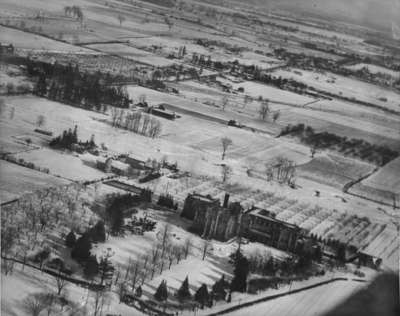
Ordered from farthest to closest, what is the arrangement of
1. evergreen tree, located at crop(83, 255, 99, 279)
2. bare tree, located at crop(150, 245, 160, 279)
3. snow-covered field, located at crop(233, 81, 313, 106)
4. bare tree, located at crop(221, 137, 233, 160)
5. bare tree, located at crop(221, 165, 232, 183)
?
snow-covered field, located at crop(233, 81, 313, 106)
bare tree, located at crop(221, 137, 233, 160)
bare tree, located at crop(221, 165, 232, 183)
bare tree, located at crop(150, 245, 160, 279)
evergreen tree, located at crop(83, 255, 99, 279)

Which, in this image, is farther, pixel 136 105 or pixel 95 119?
pixel 136 105

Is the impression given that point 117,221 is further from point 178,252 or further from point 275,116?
point 275,116

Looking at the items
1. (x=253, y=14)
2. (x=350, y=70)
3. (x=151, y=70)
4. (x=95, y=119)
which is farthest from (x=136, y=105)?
(x=253, y=14)

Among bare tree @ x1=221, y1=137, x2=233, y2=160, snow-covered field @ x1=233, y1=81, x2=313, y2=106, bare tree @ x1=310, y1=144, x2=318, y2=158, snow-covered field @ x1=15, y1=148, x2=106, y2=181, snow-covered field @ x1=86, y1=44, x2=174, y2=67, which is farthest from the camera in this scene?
snow-covered field @ x1=86, y1=44, x2=174, y2=67

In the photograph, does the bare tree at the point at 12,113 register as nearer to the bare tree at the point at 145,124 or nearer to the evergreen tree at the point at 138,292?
the bare tree at the point at 145,124

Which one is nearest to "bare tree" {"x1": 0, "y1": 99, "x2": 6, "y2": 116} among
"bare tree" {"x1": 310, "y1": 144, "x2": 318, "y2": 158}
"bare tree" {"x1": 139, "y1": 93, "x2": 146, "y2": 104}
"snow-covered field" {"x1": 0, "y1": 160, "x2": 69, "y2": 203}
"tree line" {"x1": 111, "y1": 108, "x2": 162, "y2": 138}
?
"tree line" {"x1": 111, "y1": 108, "x2": 162, "y2": 138}

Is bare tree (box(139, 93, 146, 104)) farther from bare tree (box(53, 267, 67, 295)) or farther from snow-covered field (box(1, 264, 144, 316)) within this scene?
snow-covered field (box(1, 264, 144, 316))

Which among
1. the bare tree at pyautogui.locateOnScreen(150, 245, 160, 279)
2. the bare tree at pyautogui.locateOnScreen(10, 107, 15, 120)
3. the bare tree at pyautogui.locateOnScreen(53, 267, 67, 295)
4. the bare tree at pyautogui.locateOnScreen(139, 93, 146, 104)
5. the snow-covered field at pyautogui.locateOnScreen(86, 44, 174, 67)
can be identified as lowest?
the bare tree at pyautogui.locateOnScreen(150, 245, 160, 279)

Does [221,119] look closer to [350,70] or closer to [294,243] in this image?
[294,243]

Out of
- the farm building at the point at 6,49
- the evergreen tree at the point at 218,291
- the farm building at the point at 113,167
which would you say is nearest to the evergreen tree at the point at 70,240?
the evergreen tree at the point at 218,291
